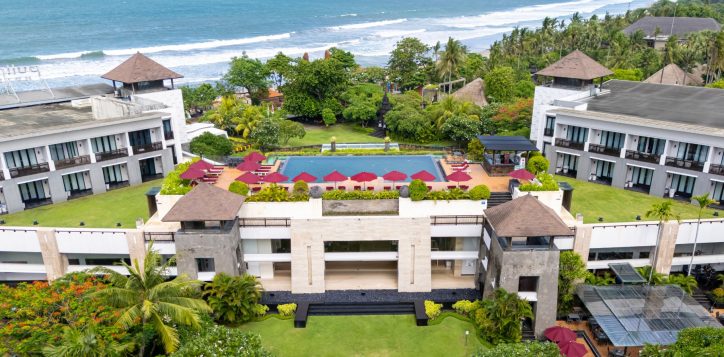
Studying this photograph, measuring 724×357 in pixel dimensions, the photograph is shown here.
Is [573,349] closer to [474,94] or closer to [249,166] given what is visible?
[249,166]

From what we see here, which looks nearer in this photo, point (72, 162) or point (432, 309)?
point (432, 309)

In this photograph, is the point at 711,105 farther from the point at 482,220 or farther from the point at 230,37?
the point at 230,37

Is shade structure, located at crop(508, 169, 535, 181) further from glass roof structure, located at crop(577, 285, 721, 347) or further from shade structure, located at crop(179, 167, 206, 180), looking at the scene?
shade structure, located at crop(179, 167, 206, 180)

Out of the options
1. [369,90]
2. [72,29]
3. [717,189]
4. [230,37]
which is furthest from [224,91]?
[72,29]

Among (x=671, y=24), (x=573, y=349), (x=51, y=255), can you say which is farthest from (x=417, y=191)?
(x=671, y=24)

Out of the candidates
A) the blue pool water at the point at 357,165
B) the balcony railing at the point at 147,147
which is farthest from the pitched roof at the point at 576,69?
the balcony railing at the point at 147,147

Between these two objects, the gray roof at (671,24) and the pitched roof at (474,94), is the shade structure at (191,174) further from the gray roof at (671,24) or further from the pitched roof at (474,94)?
the gray roof at (671,24)

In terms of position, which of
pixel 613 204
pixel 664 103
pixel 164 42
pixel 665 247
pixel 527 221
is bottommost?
pixel 665 247
